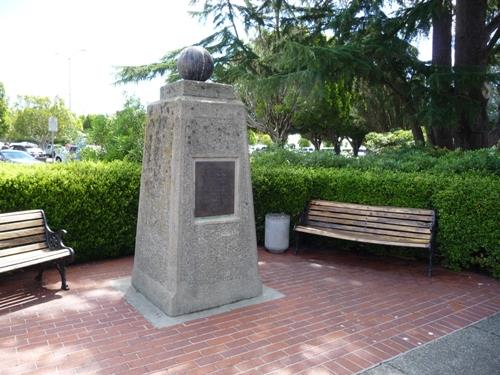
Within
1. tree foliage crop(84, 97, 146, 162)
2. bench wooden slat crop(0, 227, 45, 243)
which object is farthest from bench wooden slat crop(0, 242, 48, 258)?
tree foliage crop(84, 97, 146, 162)

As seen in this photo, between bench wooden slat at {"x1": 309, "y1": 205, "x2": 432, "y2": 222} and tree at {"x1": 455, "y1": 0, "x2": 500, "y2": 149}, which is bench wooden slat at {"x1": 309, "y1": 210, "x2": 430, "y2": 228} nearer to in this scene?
bench wooden slat at {"x1": 309, "y1": 205, "x2": 432, "y2": 222}

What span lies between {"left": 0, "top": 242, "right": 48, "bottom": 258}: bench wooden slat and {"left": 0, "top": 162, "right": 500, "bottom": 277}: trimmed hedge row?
61 centimetres

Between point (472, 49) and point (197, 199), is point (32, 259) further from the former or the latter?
point (472, 49)

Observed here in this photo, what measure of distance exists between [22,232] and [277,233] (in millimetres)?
3869

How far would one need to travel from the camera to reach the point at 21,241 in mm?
5195

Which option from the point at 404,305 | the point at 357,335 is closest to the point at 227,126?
the point at 357,335

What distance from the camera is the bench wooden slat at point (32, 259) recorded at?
463cm

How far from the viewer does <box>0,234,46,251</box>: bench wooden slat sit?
16.6ft

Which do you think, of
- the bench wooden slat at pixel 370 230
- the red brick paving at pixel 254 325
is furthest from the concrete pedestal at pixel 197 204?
the bench wooden slat at pixel 370 230

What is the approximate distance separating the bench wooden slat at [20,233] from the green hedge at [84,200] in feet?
1.74

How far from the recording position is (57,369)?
132 inches

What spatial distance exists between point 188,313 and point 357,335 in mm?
1802

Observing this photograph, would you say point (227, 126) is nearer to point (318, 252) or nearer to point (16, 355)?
point (16, 355)

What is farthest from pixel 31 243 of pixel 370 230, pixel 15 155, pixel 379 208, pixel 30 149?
pixel 30 149
